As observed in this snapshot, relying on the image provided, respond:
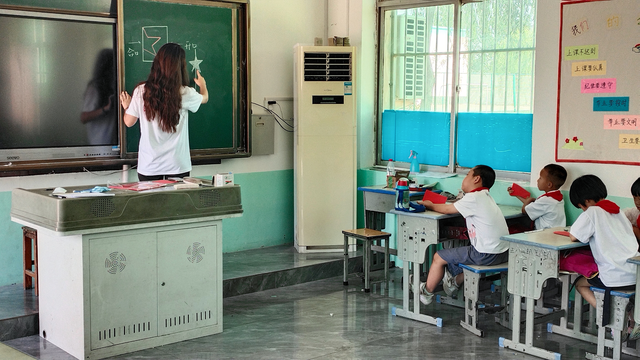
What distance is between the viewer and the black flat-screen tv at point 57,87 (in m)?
4.95

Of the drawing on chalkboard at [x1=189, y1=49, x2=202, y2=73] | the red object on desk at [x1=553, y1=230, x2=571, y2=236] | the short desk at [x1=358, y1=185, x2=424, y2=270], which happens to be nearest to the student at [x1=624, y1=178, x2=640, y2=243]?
the red object on desk at [x1=553, y1=230, x2=571, y2=236]

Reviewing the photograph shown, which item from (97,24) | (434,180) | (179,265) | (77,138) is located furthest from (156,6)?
(434,180)

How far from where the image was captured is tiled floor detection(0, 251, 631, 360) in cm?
427

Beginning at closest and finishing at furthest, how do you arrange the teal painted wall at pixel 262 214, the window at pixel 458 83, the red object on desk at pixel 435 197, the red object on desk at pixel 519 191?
the red object on desk at pixel 435 197 < the red object on desk at pixel 519 191 < the window at pixel 458 83 < the teal painted wall at pixel 262 214

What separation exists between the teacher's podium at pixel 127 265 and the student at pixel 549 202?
84.4 inches

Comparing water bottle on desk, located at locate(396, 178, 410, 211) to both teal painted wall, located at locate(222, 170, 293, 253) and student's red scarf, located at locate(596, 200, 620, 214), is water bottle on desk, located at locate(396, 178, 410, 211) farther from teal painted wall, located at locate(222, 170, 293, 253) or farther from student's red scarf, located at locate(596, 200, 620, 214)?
teal painted wall, located at locate(222, 170, 293, 253)

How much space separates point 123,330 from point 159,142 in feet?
4.87

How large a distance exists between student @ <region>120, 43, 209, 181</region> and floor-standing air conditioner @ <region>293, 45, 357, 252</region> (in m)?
1.44

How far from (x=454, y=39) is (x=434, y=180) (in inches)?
49.9

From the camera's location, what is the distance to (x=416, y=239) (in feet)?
16.2

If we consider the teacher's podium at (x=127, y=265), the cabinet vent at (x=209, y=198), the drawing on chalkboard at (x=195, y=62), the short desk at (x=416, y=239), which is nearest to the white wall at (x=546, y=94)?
the short desk at (x=416, y=239)

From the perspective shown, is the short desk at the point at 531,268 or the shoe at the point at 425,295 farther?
the shoe at the point at 425,295

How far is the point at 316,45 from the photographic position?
649 centimetres

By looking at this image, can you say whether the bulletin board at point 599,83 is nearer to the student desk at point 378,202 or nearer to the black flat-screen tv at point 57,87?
the student desk at point 378,202
